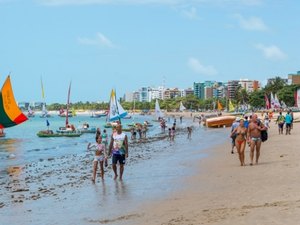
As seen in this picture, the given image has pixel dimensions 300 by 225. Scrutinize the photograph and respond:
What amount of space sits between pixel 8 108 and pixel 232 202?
36.9 metres

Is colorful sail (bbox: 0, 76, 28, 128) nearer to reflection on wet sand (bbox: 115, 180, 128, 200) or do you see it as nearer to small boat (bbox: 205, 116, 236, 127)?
small boat (bbox: 205, 116, 236, 127)

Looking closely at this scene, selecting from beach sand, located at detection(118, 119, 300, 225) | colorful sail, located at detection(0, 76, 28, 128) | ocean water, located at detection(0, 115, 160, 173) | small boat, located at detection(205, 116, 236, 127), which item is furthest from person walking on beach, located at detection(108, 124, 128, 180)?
small boat, located at detection(205, 116, 236, 127)

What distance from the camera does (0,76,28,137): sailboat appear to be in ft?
143

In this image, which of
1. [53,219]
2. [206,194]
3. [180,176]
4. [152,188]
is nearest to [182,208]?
[206,194]

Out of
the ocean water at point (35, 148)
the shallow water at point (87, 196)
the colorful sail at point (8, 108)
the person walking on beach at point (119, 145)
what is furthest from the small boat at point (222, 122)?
the person walking on beach at point (119, 145)

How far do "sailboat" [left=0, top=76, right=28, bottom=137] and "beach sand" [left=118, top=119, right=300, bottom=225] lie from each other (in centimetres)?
3206

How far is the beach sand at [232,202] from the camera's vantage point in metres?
7.94

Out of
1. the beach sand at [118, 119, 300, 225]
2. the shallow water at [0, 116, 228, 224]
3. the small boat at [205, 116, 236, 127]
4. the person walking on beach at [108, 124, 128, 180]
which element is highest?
the person walking on beach at [108, 124, 128, 180]

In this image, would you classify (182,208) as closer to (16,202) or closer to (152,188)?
(152,188)

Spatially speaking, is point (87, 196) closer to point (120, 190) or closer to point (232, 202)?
point (120, 190)

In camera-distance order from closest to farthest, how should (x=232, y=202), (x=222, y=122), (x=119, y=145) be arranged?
(x=232, y=202), (x=119, y=145), (x=222, y=122)

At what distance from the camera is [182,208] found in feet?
31.3

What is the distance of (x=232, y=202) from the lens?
950cm

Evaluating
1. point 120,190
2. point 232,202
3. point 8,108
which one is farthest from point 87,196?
point 8,108
